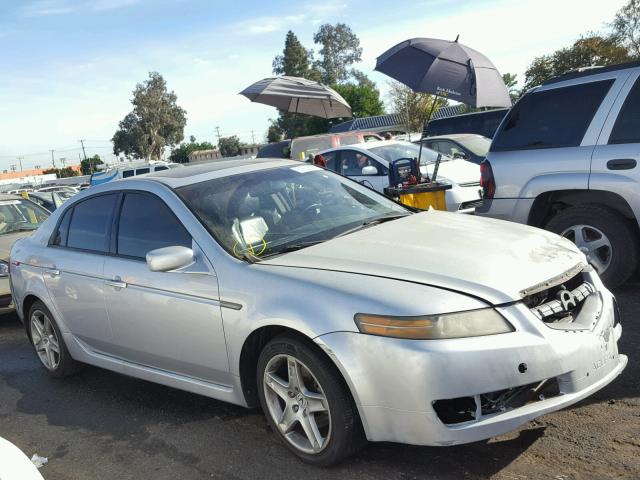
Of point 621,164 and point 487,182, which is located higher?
point 621,164

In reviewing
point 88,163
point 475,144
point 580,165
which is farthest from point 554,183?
point 88,163

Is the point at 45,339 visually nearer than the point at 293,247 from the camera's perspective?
No

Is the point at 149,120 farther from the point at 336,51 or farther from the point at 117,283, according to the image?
the point at 117,283

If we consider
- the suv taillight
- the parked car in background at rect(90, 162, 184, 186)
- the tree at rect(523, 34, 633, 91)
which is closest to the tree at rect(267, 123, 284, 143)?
the tree at rect(523, 34, 633, 91)

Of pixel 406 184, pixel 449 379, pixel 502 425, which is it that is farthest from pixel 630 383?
pixel 406 184

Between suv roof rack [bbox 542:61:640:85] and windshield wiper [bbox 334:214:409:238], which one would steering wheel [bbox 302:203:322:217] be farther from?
suv roof rack [bbox 542:61:640:85]

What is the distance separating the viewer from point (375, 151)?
35.6 feet

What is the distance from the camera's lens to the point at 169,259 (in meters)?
3.48

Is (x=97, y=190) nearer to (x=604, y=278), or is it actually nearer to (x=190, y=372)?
(x=190, y=372)

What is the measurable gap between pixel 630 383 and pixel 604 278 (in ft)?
5.96

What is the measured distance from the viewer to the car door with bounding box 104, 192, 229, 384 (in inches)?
140

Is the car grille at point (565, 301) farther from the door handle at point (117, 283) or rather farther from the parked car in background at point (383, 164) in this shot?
the parked car in background at point (383, 164)

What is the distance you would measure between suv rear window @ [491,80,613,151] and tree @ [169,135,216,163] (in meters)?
68.3

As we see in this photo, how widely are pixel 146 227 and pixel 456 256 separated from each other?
6.88ft
